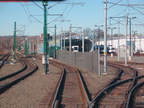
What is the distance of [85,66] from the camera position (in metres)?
31.1

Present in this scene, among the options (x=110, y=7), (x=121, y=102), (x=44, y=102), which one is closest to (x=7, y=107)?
(x=44, y=102)

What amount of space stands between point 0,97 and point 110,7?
1537 centimetres

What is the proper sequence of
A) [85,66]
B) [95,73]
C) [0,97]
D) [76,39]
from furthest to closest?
1. [76,39]
2. [85,66]
3. [95,73]
4. [0,97]

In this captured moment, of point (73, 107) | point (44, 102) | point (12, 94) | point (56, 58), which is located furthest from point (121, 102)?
A: point (56, 58)

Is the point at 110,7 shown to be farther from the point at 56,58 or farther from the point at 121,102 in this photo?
the point at 56,58

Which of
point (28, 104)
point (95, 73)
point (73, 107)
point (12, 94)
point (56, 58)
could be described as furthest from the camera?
point (56, 58)

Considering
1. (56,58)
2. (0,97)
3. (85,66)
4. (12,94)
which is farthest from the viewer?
(56,58)

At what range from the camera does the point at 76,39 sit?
70688mm

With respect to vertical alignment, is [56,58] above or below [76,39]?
below

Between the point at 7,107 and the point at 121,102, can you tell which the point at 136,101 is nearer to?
the point at 121,102

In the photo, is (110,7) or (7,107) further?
(110,7)

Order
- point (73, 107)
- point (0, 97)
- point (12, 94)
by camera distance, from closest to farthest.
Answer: point (73, 107)
point (0, 97)
point (12, 94)

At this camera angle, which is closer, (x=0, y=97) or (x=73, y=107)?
(x=73, y=107)

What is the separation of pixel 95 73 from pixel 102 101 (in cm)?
1354
